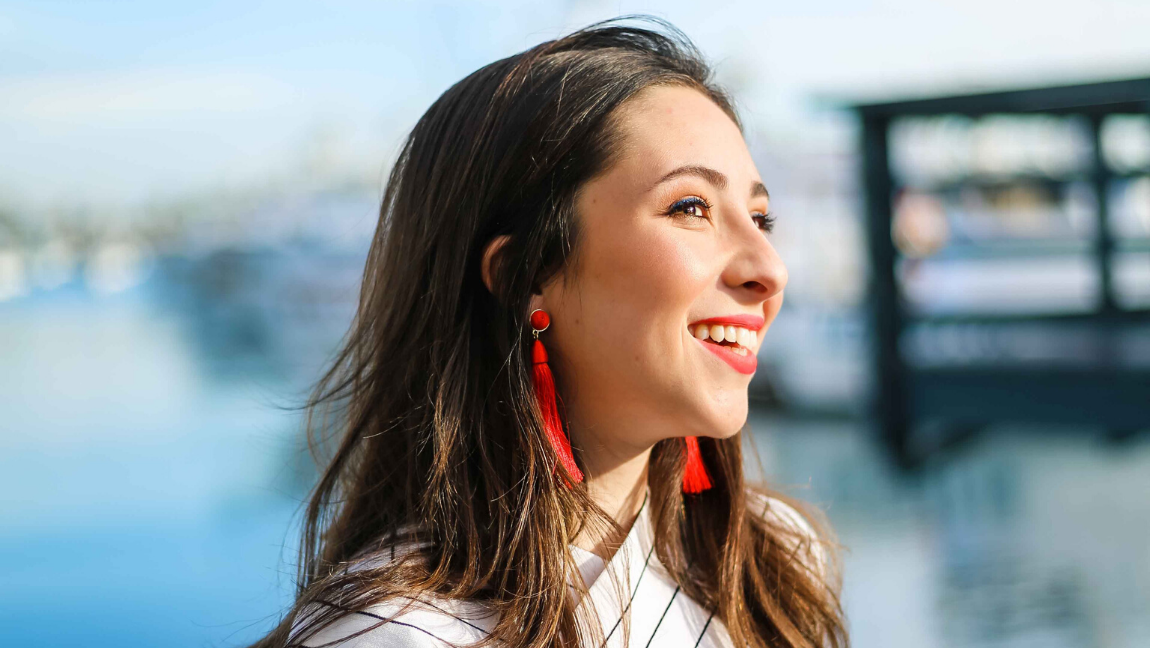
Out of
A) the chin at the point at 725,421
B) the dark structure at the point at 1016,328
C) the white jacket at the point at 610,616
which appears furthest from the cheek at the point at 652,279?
the dark structure at the point at 1016,328

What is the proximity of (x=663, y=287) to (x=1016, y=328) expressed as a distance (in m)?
5.02

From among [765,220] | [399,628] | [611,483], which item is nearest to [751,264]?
[765,220]

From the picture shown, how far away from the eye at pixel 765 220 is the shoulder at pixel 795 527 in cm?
37

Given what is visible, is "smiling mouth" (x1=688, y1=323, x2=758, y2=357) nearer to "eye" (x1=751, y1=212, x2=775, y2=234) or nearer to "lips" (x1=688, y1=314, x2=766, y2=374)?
"lips" (x1=688, y1=314, x2=766, y2=374)

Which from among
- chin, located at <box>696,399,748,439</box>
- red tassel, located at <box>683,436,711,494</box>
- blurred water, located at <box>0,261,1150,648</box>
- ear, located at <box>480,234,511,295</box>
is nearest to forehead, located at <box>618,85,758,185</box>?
ear, located at <box>480,234,511,295</box>

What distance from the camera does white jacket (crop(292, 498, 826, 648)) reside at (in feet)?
3.09

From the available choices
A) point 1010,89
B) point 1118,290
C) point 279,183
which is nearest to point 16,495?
point 279,183

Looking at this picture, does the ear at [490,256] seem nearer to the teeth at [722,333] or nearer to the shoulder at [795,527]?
the teeth at [722,333]

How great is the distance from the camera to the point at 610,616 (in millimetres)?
1091

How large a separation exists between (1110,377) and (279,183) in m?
5.50

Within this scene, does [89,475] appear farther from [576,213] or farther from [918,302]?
[576,213]

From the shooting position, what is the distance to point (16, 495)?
4996 millimetres

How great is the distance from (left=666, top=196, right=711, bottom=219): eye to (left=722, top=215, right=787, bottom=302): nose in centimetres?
4

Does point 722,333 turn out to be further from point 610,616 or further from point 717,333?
point 610,616
